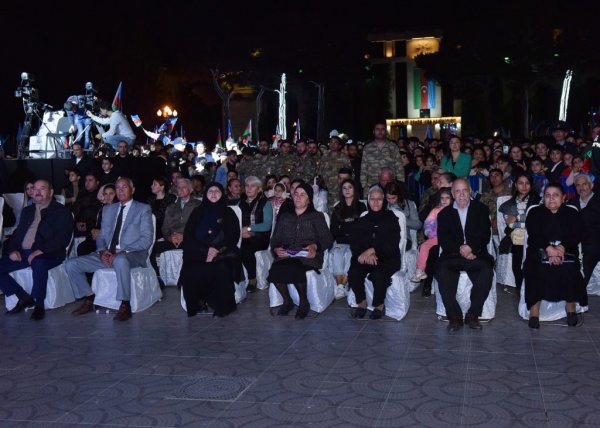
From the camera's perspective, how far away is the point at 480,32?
41125mm

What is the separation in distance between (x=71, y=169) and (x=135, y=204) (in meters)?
3.14

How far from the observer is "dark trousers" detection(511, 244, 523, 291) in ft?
25.1

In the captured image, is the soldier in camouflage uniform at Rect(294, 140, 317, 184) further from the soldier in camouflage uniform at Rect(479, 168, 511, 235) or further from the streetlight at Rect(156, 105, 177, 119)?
the streetlight at Rect(156, 105, 177, 119)

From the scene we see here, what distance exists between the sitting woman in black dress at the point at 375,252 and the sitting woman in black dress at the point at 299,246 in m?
0.35

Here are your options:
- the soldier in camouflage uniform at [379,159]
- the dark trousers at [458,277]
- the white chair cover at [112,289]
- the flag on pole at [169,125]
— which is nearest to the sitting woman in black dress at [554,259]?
the dark trousers at [458,277]

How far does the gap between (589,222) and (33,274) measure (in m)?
5.57

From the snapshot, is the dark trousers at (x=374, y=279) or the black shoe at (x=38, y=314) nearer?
the dark trousers at (x=374, y=279)

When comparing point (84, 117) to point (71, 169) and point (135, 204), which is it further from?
point (135, 204)

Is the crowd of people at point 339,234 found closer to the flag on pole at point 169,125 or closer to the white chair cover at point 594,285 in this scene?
the white chair cover at point 594,285

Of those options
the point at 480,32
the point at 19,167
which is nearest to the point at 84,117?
the point at 19,167

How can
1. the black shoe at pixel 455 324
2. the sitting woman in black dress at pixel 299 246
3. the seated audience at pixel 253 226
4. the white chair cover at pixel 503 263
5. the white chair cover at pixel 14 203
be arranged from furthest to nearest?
the white chair cover at pixel 14 203, the seated audience at pixel 253 226, the white chair cover at pixel 503 263, the sitting woman in black dress at pixel 299 246, the black shoe at pixel 455 324

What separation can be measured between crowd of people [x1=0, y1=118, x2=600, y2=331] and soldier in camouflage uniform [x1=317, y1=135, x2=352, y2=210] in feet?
2.53

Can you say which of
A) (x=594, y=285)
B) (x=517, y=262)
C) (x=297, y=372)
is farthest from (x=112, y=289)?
(x=594, y=285)

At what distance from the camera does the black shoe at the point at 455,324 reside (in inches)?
249
